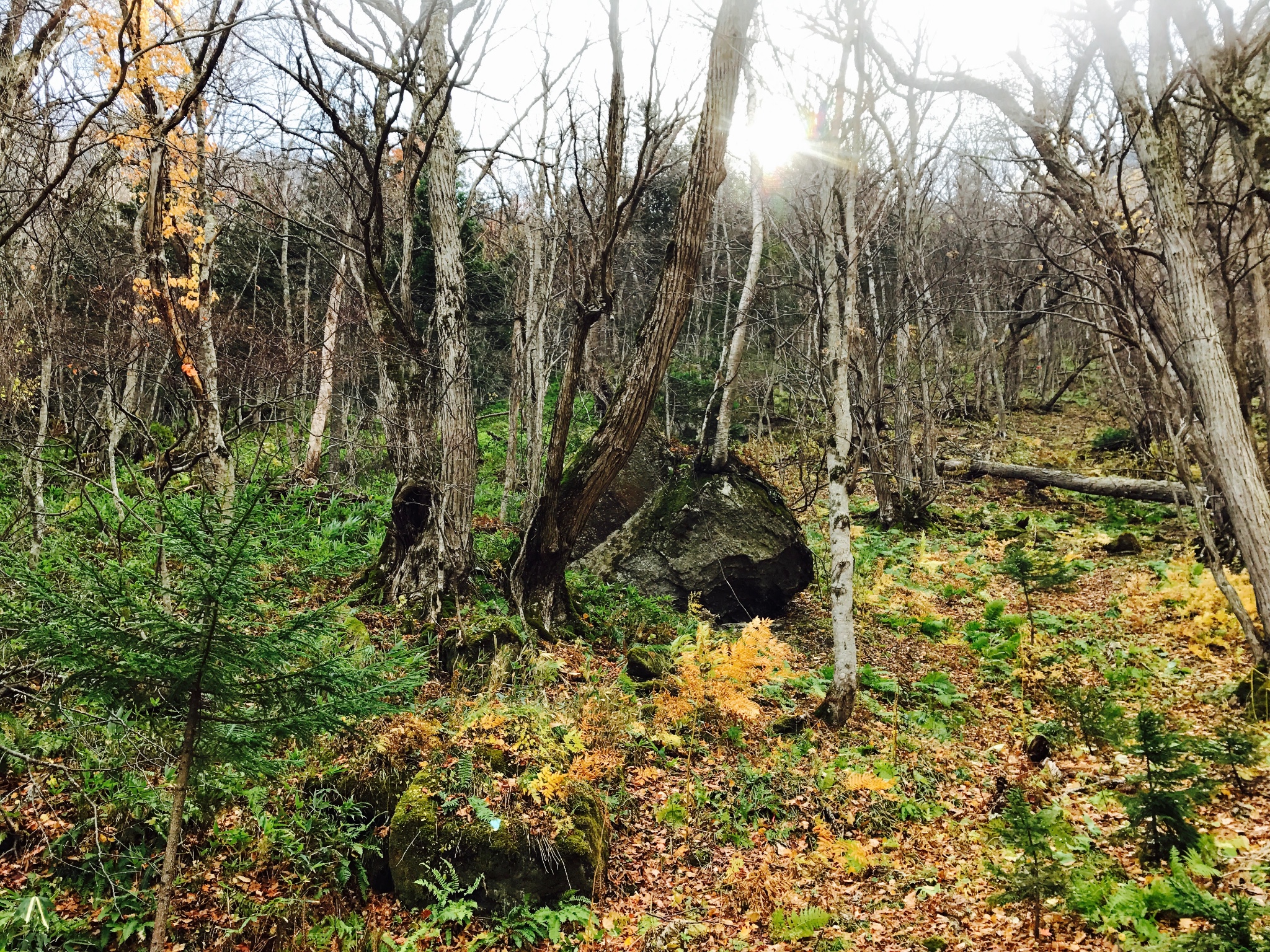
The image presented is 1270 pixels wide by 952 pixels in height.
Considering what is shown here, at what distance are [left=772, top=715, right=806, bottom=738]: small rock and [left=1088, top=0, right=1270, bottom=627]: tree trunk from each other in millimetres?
3948

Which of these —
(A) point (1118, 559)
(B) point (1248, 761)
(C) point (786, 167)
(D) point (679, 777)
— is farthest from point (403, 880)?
(C) point (786, 167)

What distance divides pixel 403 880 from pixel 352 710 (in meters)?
1.76

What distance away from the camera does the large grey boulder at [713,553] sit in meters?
8.56

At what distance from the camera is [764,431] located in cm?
1897

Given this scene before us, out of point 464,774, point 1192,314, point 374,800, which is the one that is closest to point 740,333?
point 1192,314

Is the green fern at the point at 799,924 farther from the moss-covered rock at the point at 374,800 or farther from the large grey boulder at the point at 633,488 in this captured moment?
the large grey boulder at the point at 633,488

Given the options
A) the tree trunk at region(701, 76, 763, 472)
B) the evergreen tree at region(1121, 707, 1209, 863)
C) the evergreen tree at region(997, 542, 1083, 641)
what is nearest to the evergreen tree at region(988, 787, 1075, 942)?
the evergreen tree at region(1121, 707, 1209, 863)

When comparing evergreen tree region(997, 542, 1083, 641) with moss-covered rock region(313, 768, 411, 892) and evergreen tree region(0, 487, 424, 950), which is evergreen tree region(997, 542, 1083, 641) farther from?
evergreen tree region(0, 487, 424, 950)

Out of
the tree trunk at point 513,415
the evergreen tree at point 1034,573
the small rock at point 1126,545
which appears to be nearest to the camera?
the evergreen tree at point 1034,573

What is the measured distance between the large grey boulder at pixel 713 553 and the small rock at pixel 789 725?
97.3 inches

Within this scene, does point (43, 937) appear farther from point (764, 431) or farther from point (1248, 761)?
point (764, 431)

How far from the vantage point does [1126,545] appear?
34.2 ft

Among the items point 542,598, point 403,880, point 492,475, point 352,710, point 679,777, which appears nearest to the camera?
point 352,710

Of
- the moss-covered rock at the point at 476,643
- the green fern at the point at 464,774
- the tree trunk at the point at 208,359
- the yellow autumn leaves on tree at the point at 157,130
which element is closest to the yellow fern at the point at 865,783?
the green fern at the point at 464,774
